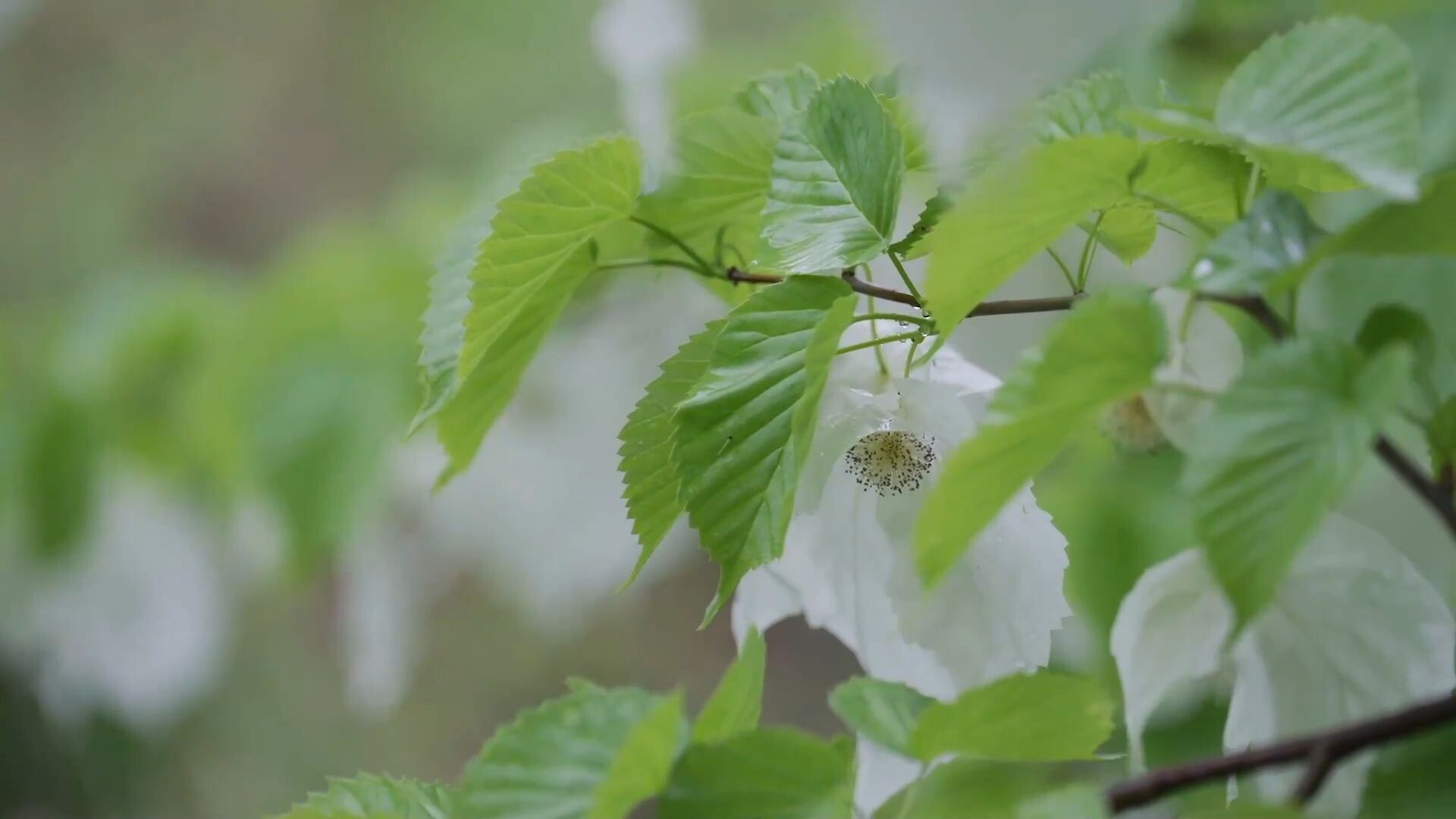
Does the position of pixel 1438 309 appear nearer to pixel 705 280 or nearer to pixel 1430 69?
pixel 1430 69

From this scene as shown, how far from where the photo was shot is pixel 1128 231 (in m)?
0.29

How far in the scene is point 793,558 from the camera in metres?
0.30

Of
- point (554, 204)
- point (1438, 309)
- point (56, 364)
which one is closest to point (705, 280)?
point (554, 204)

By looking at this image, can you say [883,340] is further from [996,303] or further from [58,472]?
[58,472]

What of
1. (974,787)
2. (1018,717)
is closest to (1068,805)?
(1018,717)

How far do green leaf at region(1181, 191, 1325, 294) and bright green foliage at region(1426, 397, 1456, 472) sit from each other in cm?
4

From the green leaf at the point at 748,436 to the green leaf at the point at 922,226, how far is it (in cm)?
3

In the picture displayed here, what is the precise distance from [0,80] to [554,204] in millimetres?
2365

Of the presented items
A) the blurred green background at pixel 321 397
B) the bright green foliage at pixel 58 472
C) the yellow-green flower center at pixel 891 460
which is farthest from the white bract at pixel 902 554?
the bright green foliage at pixel 58 472

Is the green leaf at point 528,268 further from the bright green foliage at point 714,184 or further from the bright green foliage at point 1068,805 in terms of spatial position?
the bright green foliage at point 1068,805

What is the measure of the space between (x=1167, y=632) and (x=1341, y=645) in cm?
3

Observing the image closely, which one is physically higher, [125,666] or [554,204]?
[554,204]

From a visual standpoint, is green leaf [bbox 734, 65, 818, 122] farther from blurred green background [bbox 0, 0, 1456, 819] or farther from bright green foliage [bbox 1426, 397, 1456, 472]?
bright green foliage [bbox 1426, 397, 1456, 472]

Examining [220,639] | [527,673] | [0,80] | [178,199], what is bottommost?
[527,673]
